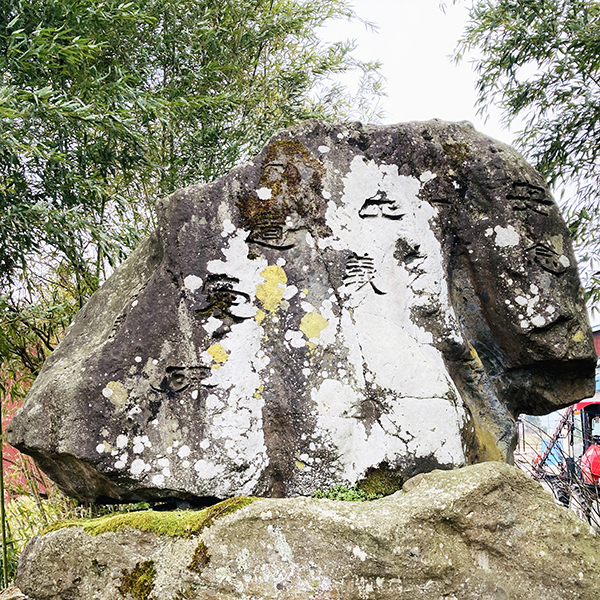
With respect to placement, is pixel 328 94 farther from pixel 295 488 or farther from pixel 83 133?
pixel 295 488

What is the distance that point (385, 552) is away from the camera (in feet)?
6.69

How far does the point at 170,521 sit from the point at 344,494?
2.56 ft

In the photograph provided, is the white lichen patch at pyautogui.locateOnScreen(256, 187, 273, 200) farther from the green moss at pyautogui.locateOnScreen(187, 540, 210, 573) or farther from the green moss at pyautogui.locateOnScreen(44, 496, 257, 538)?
the green moss at pyautogui.locateOnScreen(187, 540, 210, 573)

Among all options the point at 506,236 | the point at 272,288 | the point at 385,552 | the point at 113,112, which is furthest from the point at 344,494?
the point at 113,112

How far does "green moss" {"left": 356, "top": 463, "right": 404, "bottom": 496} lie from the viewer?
2.71 meters

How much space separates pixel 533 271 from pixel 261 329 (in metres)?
1.43

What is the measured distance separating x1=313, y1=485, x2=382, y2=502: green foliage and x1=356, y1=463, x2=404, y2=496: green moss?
0.02 m

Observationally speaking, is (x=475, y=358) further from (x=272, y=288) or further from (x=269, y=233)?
(x=269, y=233)

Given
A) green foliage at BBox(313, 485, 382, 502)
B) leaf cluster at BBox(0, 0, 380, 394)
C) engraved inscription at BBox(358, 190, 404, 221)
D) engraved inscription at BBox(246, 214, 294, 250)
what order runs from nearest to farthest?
green foliage at BBox(313, 485, 382, 502)
engraved inscription at BBox(246, 214, 294, 250)
engraved inscription at BBox(358, 190, 404, 221)
leaf cluster at BBox(0, 0, 380, 394)

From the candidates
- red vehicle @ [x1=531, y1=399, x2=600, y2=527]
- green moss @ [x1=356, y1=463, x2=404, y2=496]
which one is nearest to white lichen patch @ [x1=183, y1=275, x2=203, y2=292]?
green moss @ [x1=356, y1=463, x2=404, y2=496]

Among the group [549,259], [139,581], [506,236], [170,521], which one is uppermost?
[506,236]

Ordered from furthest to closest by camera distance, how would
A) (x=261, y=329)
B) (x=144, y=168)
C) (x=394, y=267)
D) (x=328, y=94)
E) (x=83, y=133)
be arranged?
(x=328, y=94) < (x=144, y=168) < (x=83, y=133) < (x=394, y=267) < (x=261, y=329)

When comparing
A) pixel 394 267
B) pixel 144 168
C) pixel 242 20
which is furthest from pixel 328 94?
pixel 394 267

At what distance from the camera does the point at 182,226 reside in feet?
9.71
